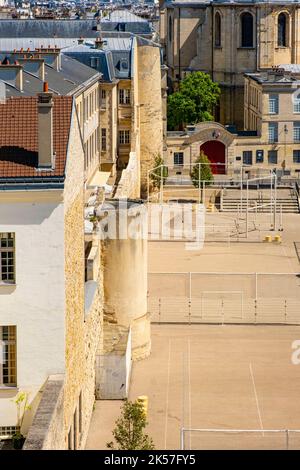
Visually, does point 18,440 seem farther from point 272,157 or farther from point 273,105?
point 273,105

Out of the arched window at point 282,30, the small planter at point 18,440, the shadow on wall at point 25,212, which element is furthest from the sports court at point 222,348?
the arched window at point 282,30

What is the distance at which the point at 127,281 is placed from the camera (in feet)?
108

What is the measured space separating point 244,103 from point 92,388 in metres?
53.1

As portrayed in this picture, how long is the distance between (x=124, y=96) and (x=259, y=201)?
7383 millimetres

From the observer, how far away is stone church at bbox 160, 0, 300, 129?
84.8 metres

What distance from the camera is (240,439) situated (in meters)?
27.0

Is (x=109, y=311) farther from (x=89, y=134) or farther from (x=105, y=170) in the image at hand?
(x=105, y=170)

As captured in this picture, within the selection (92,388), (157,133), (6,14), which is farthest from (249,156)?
(92,388)

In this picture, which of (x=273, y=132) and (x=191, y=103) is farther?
(x=191, y=103)

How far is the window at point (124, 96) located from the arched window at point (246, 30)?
27.5 metres

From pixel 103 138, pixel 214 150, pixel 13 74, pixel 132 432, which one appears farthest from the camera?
pixel 214 150

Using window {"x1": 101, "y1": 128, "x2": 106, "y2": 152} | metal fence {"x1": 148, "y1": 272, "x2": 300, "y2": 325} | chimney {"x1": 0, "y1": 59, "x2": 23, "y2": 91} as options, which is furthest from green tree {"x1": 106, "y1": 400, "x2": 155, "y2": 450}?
window {"x1": 101, "y1": 128, "x2": 106, "y2": 152}

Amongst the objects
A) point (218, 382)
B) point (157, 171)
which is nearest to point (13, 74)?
point (218, 382)

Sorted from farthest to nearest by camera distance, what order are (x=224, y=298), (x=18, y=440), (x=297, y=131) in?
(x=297, y=131)
(x=224, y=298)
(x=18, y=440)
